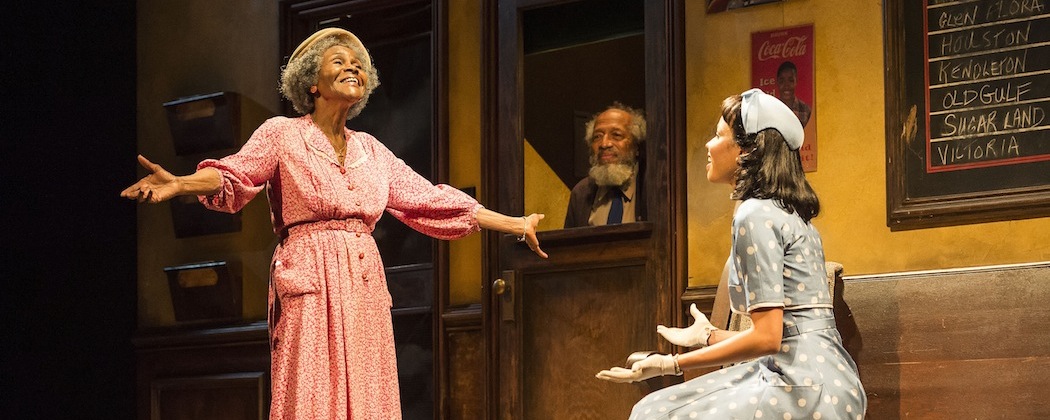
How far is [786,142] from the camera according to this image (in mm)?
3666

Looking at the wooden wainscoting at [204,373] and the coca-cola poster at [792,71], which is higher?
the coca-cola poster at [792,71]

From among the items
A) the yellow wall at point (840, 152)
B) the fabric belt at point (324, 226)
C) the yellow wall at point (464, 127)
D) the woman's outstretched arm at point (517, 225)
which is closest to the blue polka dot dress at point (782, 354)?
the woman's outstretched arm at point (517, 225)

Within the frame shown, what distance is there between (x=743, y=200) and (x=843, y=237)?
144 cm

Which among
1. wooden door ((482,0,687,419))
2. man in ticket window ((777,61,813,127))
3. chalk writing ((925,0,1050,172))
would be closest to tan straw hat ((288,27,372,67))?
wooden door ((482,0,687,419))

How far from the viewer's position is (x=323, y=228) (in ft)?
14.4

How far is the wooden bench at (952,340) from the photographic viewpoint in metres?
4.57

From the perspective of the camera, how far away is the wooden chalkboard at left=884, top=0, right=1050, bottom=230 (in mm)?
4719

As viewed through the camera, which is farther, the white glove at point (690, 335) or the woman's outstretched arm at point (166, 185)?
the woman's outstretched arm at point (166, 185)

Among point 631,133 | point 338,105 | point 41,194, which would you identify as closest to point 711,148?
point 338,105

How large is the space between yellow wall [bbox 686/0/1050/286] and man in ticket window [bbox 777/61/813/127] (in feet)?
0.18

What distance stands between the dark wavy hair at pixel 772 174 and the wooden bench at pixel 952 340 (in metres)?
1.29

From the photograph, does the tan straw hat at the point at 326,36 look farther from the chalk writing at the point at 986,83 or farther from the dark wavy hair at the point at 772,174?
the chalk writing at the point at 986,83

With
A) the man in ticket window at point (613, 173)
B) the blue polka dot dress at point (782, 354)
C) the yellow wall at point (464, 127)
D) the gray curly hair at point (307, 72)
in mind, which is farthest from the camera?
the yellow wall at point (464, 127)

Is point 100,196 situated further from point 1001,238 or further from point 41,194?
point 1001,238
